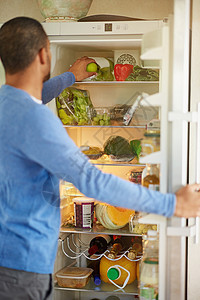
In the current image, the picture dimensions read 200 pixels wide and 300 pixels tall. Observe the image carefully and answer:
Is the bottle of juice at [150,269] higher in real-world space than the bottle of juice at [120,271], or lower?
higher

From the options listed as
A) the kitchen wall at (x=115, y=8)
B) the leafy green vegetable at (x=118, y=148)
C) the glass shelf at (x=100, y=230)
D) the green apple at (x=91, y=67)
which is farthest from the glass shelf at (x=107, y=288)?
the kitchen wall at (x=115, y=8)

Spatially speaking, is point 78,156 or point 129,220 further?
point 129,220

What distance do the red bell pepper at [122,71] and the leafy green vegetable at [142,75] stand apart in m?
0.04

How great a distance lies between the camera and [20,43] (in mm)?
1380

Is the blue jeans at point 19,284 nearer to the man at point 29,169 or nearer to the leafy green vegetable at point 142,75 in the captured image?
the man at point 29,169

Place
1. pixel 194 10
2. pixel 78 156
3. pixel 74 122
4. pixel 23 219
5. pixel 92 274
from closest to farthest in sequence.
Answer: pixel 78 156 < pixel 23 219 < pixel 194 10 < pixel 74 122 < pixel 92 274

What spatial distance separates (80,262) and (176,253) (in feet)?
5.19

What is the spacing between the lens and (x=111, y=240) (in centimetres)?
266

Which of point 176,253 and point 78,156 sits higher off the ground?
point 78,156

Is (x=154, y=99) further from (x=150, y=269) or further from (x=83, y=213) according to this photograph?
(x=83, y=213)

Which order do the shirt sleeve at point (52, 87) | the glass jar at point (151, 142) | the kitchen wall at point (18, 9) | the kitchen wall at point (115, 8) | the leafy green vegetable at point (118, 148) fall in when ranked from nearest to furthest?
the glass jar at point (151, 142) < the shirt sleeve at point (52, 87) < the leafy green vegetable at point (118, 148) < the kitchen wall at point (115, 8) < the kitchen wall at point (18, 9)

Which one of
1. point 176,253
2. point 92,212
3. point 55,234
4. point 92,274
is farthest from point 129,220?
point 176,253

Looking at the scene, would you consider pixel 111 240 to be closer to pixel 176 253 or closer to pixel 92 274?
pixel 92 274

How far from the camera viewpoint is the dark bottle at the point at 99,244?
99.6 inches
